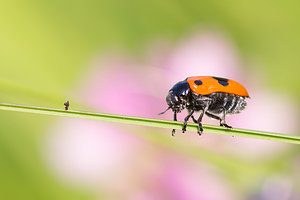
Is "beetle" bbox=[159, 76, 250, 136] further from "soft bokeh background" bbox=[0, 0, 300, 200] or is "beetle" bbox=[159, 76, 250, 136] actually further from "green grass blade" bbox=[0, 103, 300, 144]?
"green grass blade" bbox=[0, 103, 300, 144]

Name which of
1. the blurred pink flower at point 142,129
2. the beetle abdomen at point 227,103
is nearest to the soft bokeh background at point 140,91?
the blurred pink flower at point 142,129

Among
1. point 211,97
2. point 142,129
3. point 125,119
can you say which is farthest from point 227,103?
point 125,119

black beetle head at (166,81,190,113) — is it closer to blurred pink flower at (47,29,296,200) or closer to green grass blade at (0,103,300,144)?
blurred pink flower at (47,29,296,200)


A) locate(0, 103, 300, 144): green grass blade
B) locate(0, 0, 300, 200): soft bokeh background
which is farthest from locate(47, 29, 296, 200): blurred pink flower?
locate(0, 103, 300, 144): green grass blade

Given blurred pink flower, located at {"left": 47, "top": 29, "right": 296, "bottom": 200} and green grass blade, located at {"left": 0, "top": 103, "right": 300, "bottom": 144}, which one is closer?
green grass blade, located at {"left": 0, "top": 103, "right": 300, "bottom": 144}

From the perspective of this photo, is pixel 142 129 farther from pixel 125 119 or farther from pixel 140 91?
pixel 125 119

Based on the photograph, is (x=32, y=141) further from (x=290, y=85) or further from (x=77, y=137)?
(x=290, y=85)

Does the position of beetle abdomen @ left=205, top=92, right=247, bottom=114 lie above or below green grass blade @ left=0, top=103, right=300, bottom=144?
above
